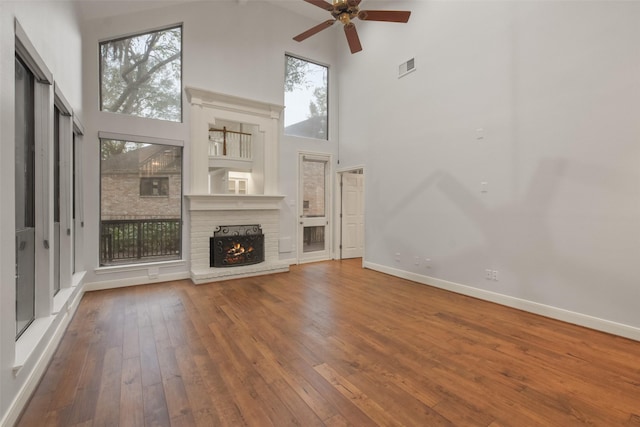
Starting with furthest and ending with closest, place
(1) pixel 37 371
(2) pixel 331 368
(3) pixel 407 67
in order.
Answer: (3) pixel 407 67 < (2) pixel 331 368 < (1) pixel 37 371

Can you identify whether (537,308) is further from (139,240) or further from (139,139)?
(139,139)

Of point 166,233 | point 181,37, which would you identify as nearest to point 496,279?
point 166,233

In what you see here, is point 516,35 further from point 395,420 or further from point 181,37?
point 181,37

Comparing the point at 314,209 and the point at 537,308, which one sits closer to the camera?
the point at 537,308

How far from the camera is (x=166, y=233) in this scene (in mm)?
5027

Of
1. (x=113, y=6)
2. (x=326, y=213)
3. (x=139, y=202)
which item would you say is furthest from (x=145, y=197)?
(x=326, y=213)

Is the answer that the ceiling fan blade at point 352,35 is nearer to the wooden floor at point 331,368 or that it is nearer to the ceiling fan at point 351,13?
the ceiling fan at point 351,13

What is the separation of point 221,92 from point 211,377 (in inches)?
184

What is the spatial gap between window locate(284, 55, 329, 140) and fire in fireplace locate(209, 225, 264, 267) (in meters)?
2.28

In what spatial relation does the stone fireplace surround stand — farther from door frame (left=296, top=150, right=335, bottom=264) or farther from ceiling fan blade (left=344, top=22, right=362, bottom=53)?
ceiling fan blade (left=344, top=22, right=362, bottom=53)

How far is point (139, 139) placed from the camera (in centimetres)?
468

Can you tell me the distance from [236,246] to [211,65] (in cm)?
330

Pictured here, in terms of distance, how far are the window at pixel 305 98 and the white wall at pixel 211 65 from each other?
8.4 inches

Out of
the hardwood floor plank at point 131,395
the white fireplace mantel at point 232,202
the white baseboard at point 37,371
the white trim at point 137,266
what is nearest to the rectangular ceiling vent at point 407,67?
the white fireplace mantel at point 232,202
